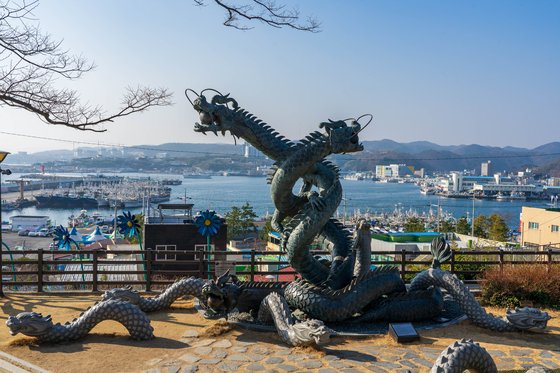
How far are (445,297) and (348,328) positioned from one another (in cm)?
259

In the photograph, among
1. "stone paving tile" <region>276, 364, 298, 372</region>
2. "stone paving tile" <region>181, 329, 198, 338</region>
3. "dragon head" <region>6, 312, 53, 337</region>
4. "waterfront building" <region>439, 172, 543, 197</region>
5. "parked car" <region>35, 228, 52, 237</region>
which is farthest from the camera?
"waterfront building" <region>439, 172, 543, 197</region>

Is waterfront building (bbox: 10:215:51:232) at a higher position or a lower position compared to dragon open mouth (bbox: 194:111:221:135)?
lower

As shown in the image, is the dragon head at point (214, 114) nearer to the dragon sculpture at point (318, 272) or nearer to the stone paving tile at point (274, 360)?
the dragon sculpture at point (318, 272)

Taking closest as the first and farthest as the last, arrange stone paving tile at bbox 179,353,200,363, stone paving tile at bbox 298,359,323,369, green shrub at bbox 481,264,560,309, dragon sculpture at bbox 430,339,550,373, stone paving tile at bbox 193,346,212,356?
dragon sculpture at bbox 430,339,550,373, stone paving tile at bbox 298,359,323,369, stone paving tile at bbox 179,353,200,363, stone paving tile at bbox 193,346,212,356, green shrub at bbox 481,264,560,309

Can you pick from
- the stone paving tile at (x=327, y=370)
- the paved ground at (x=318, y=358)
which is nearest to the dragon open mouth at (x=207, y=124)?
the paved ground at (x=318, y=358)

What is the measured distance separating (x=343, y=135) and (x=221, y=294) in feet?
12.1

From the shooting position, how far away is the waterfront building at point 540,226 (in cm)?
4078

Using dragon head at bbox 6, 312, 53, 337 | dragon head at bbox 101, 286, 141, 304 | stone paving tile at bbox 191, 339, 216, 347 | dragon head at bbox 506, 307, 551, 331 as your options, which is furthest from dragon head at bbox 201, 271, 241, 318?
dragon head at bbox 506, 307, 551, 331

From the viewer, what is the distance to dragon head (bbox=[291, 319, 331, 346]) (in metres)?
6.94

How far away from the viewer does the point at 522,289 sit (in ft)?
35.7

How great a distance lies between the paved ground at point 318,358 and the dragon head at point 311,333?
15 centimetres

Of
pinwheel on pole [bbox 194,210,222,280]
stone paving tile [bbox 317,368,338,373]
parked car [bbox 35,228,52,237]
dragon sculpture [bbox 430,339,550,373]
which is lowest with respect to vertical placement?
parked car [bbox 35,228,52,237]

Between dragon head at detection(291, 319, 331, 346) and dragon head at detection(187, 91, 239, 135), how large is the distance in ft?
13.9

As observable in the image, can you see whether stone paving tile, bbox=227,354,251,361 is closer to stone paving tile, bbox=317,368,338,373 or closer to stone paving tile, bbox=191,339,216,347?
stone paving tile, bbox=191,339,216,347
